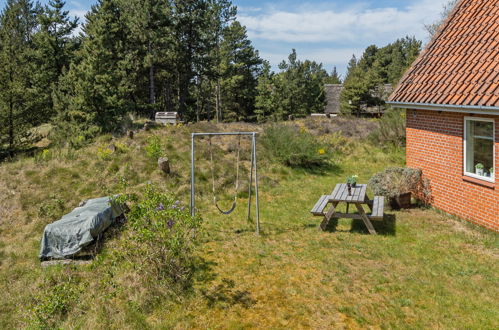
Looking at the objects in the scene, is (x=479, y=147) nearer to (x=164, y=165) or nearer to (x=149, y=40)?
(x=164, y=165)

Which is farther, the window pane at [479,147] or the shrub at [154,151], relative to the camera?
the shrub at [154,151]

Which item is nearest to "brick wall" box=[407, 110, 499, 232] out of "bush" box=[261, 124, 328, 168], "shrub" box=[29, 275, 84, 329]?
"bush" box=[261, 124, 328, 168]

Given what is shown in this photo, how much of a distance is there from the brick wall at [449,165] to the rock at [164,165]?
7.74m

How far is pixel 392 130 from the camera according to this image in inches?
667

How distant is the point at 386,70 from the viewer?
170ft

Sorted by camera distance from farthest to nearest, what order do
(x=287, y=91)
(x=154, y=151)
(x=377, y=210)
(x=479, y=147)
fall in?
(x=287, y=91)
(x=154, y=151)
(x=479, y=147)
(x=377, y=210)

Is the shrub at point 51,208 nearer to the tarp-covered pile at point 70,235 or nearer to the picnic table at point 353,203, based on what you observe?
the tarp-covered pile at point 70,235

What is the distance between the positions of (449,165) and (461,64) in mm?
2492

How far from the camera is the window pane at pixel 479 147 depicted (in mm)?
7410

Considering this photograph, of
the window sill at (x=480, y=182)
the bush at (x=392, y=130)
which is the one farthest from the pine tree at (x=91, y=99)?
the window sill at (x=480, y=182)

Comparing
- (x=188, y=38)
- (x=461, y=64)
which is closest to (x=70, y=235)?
(x=461, y=64)

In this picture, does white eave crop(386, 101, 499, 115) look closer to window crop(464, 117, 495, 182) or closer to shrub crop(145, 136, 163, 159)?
window crop(464, 117, 495, 182)

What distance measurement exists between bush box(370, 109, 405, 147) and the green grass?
8217mm

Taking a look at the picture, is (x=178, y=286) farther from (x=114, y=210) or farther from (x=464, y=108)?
(x=464, y=108)
